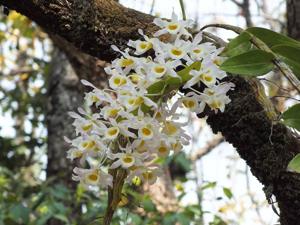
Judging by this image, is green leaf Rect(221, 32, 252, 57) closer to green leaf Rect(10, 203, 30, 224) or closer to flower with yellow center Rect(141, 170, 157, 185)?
flower with yellow center Rect(141, 170, 157, 185)

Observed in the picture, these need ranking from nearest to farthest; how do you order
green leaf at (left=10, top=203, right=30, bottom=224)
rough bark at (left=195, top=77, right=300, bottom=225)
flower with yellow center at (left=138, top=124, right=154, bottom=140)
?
flower with yellow center at (left=138, top=124, right=154, bottom=140), rough bark at (left=195, top=77, right=300, bottom=225), green leaf at (left=10, top=203, right=30, bottom=224)

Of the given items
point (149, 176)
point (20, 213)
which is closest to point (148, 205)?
point (20, 213)

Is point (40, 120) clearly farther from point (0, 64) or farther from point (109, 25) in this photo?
point (109, 25)

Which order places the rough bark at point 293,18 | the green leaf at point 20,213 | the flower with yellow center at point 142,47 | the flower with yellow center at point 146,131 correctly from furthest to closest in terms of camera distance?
1. the green leaf at point 20,213
2. the rough bark at point 293,18
3. the flower with yellow center at point 142,47
4. the flower with yellow center at point 146,131

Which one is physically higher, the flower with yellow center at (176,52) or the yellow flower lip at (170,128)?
A: the flower with yellow center at (176,52)

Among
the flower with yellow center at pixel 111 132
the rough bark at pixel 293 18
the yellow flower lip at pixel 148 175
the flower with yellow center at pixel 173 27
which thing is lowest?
the rough bark at pixel 293 18

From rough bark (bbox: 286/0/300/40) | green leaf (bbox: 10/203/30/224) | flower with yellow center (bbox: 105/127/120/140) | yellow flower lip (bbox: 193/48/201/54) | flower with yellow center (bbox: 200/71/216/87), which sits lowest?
green leaf (bbox: 10/203/30/224)

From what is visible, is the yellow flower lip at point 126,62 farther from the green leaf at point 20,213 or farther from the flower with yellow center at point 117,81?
the green leaf at point 20,213

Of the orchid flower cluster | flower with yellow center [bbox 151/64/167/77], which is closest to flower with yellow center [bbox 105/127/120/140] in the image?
the orchid flower cluster

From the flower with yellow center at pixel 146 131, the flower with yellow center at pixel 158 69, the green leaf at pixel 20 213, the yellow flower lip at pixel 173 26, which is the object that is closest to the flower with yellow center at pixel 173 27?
the yellow flower lip at pixel 173 26
